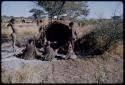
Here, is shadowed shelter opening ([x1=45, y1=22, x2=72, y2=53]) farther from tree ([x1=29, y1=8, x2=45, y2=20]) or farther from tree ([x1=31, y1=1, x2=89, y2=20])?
tree ([x1=29, y1=8, x2=45, y2=20])

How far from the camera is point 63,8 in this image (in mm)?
18906

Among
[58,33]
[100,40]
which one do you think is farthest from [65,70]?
[58,33]

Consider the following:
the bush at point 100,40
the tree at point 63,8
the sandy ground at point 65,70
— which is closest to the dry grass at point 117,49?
the bush at point 100,40

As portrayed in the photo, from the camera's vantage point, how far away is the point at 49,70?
916 cm

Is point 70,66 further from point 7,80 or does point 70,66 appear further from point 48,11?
point 48,11

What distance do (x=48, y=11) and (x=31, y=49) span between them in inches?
342

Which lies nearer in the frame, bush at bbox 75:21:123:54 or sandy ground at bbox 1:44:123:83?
sandy ground at bbox 1:44:123:83

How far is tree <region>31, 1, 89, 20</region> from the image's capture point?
17328 millimetres

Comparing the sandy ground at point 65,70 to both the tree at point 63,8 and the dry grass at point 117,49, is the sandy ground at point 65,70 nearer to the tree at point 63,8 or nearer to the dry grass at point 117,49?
the dry grass at point 117,49

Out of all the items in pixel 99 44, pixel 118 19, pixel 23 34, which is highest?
pixel 118 19

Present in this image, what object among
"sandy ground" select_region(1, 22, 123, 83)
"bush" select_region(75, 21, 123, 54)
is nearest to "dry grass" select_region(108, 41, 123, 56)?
"bush" select_region(75, 21, 123, 54)

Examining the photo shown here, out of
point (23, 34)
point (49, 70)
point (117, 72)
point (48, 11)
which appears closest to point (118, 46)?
point (117, 72)

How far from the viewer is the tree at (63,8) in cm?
1733

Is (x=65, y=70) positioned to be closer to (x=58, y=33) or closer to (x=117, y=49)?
(x=117, y=49)
